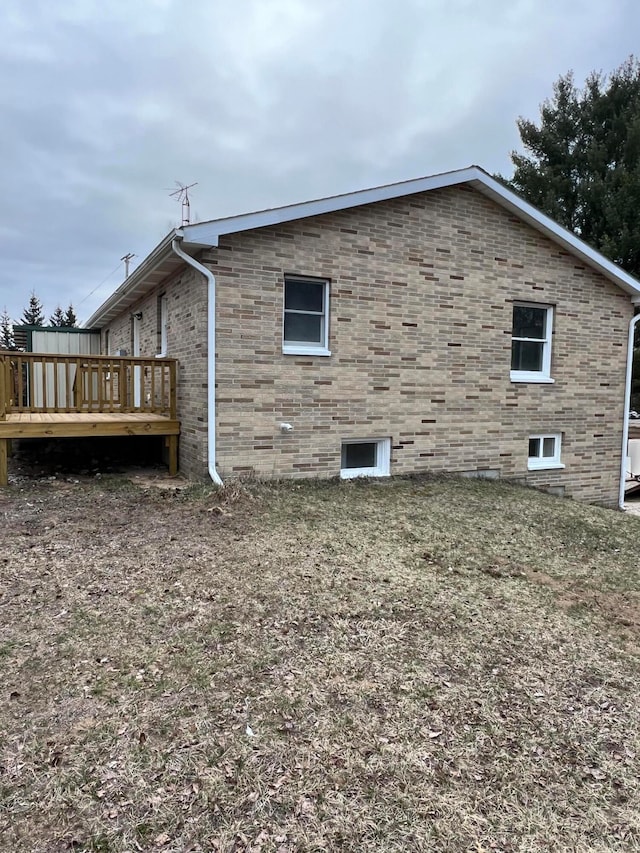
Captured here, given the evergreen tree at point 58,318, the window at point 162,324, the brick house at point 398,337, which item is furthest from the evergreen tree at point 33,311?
the window at point 162,324

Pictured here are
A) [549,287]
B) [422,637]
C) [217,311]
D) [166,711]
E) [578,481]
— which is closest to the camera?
[166,711]

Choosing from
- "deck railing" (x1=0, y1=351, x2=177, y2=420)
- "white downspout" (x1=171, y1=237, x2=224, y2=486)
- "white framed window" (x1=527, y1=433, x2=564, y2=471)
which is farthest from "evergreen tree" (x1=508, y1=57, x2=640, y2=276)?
"deck railing" (x1=0, y1=351, x2=177, y2=420)

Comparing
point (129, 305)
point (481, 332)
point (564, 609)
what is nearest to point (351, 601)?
point (564, 609)

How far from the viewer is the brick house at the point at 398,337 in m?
7.37

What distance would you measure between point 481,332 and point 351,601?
6373 mm

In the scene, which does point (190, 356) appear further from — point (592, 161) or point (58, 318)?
point (58, 318)

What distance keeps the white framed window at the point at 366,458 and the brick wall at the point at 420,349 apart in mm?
159

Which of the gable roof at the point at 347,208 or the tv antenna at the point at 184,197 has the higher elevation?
the tv antenna at the point at 184,197

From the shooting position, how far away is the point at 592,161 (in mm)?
22609

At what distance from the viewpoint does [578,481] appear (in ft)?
33.8

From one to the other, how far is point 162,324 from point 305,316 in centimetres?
333

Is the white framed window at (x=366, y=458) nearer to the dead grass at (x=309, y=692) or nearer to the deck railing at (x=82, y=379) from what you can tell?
the deck railing at (x=82, y=379)

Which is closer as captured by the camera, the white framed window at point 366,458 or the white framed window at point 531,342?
the white framed window at point 366,458

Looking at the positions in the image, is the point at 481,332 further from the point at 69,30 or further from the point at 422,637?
the point at 69,30
